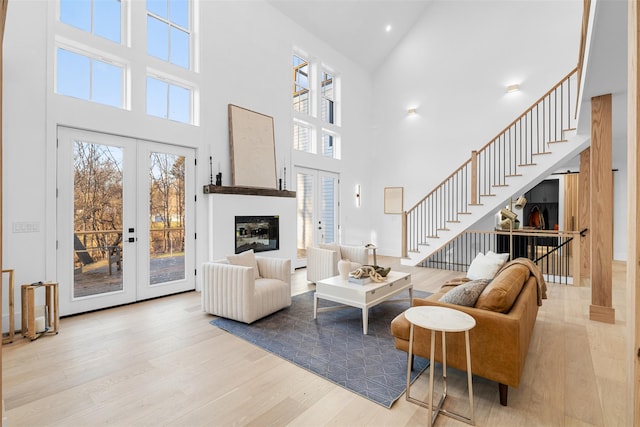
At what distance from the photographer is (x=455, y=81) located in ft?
28.0

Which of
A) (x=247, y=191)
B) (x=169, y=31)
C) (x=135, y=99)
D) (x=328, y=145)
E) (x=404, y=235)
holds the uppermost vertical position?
(x=169, y=31)

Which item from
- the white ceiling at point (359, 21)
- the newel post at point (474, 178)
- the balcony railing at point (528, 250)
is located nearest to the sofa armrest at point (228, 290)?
the balcony railing at point (528, 250)

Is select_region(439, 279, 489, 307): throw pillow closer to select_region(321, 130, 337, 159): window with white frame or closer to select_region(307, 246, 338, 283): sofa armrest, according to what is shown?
select_region(307, 246, 338, 283): sofa armrest

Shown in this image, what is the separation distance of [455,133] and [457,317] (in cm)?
721

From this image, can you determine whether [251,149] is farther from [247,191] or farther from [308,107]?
[308,107]

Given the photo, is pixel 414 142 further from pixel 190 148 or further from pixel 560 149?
pixel 190 148

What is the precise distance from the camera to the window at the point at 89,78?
4270 millimetres

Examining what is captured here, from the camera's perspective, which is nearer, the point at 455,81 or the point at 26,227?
the point at 26,227

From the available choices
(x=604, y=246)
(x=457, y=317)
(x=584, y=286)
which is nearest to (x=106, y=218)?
(x=457, y=317)

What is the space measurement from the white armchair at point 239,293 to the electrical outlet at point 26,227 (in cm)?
196

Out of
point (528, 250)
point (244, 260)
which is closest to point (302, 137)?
point (244, 260)

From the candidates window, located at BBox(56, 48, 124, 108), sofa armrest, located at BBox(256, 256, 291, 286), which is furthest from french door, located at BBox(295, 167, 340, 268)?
window, located at BBox(56, 48, 124, 108)

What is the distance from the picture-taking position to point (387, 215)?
9.61 meters

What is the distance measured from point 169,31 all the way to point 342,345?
5330 millimetres
